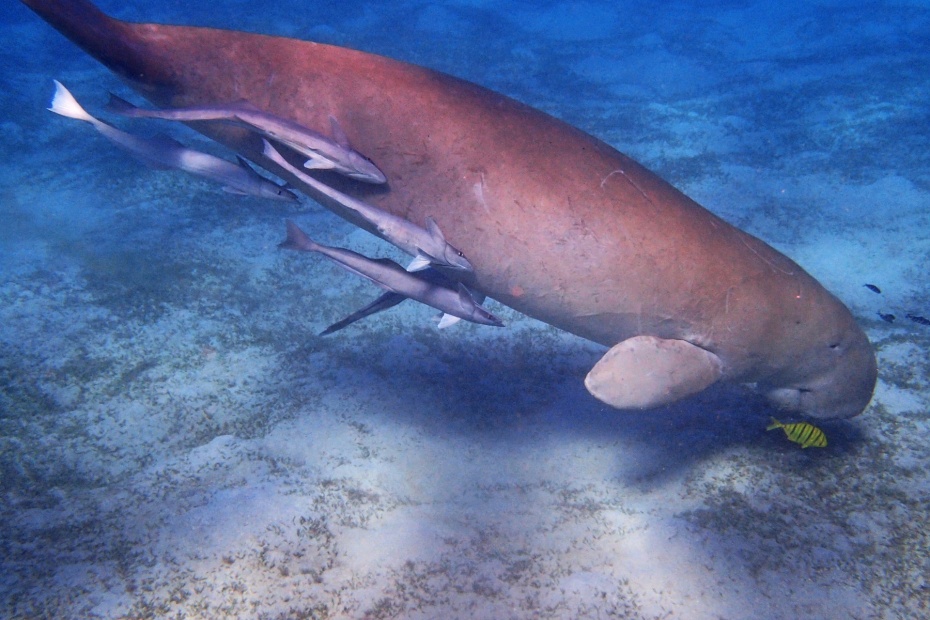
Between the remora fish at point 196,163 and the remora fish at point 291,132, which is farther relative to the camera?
the remora fish at point 196,163

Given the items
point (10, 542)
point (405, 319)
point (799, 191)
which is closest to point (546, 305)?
point (405, 319)

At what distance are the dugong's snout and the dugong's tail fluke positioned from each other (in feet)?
17.4

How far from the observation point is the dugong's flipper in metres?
3.28

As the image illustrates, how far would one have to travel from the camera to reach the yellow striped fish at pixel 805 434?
4055mm

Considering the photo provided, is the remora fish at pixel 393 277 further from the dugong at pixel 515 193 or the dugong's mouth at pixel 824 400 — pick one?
the dugong's mouth at pixel 824 400

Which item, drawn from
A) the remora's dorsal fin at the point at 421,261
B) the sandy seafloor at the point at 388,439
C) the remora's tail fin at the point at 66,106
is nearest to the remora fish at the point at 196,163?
the remora's tail fin at the point at 66,106

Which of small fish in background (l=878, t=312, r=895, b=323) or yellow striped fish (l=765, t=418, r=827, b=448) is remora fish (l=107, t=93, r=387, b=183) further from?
small fish in background (l=878, t=312, r=895, b=323)

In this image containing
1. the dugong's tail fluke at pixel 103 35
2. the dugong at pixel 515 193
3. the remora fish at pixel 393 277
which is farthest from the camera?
the remora fish at pixel 393 277

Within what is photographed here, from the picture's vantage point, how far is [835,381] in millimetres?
3938

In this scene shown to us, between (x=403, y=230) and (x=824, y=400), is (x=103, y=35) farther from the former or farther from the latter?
(x=824, y=400)

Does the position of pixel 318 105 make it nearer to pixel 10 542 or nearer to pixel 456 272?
pixel 456 272

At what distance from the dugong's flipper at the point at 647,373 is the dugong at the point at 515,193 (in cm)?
1

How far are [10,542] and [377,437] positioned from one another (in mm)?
2575

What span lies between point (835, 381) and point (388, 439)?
3.96m
